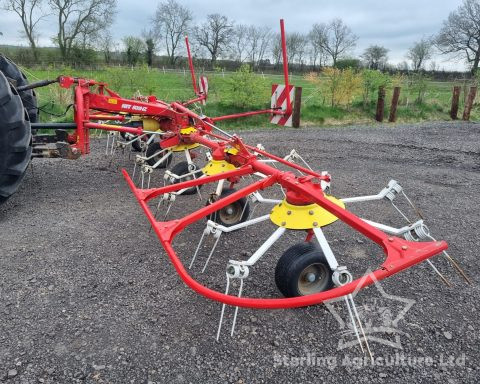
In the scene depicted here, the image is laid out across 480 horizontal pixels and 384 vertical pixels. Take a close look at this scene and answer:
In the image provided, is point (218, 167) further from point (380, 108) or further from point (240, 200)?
point (380, 108)

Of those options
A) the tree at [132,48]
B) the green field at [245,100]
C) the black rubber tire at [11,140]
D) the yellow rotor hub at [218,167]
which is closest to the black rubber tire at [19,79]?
the black rubber tire at [11,140]

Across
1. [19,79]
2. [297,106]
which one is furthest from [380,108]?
[19,79]

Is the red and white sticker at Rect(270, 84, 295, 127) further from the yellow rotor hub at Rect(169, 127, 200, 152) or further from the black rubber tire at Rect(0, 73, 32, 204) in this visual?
the black rubber tire at Rect(0, 73, 32, 204)

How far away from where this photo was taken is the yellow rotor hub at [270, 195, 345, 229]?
2.38 meters

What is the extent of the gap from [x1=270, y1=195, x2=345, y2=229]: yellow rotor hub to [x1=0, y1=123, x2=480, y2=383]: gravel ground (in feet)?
1.64

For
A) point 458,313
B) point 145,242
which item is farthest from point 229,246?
point 458,313

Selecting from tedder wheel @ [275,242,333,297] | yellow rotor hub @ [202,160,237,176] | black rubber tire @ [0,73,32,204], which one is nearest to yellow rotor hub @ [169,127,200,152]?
yellow rotor hub @ [202,160,237,176]

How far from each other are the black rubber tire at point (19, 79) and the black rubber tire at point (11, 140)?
4.63 ft

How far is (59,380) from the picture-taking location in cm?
182

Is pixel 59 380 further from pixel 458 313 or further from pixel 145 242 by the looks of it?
pixel 458 313

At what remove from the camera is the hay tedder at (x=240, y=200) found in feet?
6.25

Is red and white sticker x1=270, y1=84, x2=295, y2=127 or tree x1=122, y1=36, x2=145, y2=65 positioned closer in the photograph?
red and white sticker x1=270, y1=84, x2=295, y2=127

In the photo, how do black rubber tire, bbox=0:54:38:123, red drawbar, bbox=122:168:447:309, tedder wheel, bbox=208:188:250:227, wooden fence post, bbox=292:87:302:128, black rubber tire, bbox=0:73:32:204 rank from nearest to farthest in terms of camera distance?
red drawbar, bbox=122:168:447:309
black rubber tire, bbox=0:73:32:204
tedder wheel, bbox=208:188:250:227
black rubber tire, bbox=0:54:38:123
wooden fence post, bbox=292:87:302:128

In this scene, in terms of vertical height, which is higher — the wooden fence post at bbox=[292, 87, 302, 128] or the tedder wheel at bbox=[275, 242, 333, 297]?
the wooden fence post at bbox=[292, 87, 302, 128]
